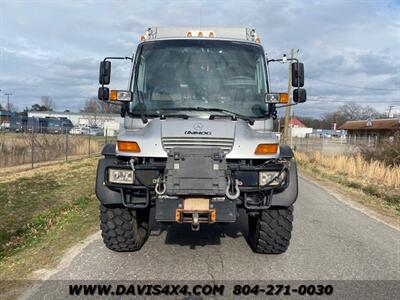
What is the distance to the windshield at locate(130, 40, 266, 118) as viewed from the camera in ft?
19.2

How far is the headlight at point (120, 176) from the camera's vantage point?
519cm

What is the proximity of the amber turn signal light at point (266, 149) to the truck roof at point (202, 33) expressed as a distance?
1759mm

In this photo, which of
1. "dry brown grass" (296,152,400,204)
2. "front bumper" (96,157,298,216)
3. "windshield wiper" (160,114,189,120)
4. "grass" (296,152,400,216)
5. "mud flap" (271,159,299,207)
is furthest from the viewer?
"dry brown grass" (296,152,400,204)

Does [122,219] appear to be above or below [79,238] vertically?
above

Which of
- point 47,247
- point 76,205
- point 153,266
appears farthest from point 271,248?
point 76,205

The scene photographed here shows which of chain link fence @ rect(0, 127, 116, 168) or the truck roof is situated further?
chain link fence @ rect(0, 127, 116, 168)

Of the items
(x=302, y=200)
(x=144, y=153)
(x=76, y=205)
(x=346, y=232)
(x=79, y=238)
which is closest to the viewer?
(x=144, y=153)

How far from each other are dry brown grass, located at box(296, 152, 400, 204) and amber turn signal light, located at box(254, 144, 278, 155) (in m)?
9.06

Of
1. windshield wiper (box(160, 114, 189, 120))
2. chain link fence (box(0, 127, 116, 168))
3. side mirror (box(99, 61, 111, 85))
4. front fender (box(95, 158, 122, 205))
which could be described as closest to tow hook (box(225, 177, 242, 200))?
windshield wiper (box(160, 114, 189, 120))

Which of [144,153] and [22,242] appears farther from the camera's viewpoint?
[22,242]

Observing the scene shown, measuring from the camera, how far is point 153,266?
18.0ft

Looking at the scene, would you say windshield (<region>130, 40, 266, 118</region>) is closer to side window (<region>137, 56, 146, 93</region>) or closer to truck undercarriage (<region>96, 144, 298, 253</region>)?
side window (<region>137, 56, 146, 93</region>)

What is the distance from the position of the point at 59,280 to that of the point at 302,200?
8478 mm

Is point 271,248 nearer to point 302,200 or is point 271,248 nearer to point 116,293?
point 116,293
